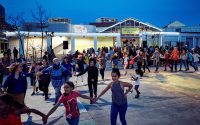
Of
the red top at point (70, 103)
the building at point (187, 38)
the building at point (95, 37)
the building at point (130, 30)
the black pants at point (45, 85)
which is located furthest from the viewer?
the building at point (187, 38)

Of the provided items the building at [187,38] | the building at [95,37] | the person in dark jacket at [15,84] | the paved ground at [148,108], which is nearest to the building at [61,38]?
the building at [95,37]

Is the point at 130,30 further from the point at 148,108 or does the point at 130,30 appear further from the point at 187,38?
the point at 148,108

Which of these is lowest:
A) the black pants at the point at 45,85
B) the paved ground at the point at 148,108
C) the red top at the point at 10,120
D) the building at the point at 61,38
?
the paved ground at the point at 148,108

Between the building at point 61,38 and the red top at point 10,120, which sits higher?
the building at point 61,38

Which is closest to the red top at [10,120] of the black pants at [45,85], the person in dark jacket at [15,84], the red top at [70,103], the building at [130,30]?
the red top at [70,103]

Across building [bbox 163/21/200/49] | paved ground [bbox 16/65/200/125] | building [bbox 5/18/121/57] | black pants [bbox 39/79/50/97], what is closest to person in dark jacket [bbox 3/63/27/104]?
paved ground [bbox 16/65/200/125]

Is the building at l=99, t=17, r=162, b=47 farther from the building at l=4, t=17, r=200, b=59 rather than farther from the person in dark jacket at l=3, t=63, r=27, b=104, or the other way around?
the person in dark jacket at l=3, t=63, r=27, b=104

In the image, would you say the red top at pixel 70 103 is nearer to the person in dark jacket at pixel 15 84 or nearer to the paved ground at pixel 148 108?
the person in dark jacket at pixel 15 84

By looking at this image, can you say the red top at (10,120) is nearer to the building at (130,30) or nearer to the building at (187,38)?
the building at (130,30)

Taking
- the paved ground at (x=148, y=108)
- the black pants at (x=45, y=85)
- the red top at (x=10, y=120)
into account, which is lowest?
the paved ground at (x=148, y=108)

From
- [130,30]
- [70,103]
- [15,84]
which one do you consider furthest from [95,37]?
[70,103]

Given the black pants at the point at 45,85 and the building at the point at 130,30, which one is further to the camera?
the building at the point at 130,30

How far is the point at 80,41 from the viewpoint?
41000 millimetres

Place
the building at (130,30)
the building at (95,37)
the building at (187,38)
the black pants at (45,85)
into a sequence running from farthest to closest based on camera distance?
the building at (187,38) < the building at (130,30) < the building at (95,37) < the black pants at (45,85)
